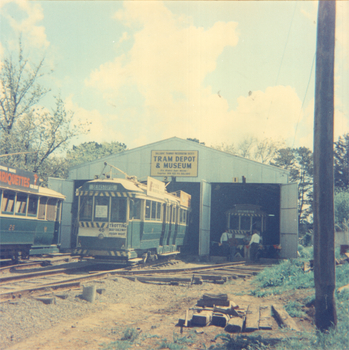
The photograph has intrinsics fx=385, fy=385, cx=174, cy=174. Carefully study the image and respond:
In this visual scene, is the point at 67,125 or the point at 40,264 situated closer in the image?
the point at 40,264

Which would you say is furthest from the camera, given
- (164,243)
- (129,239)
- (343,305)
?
(164,243)

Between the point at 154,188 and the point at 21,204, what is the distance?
17.1ft

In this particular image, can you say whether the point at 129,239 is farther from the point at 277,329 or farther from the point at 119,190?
the point at 277,329

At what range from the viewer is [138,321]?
A: 294 inches

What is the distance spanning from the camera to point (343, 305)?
23.9 feet

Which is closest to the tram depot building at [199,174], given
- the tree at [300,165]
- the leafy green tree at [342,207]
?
the leafy green tree at [342,207]

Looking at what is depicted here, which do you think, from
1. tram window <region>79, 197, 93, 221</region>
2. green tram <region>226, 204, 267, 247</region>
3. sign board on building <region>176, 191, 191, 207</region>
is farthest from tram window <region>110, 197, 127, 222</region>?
green tram <region>226, 204, 267, 247</region>

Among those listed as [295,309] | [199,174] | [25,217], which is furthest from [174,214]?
[295,309]

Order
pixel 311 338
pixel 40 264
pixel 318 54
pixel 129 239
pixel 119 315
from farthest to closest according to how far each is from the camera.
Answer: pixel 40 264
pixel 129 239
pixel 119 315
pixel 318 54
pixel 311 338

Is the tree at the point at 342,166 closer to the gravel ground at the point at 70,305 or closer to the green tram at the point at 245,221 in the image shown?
the green tram at the point at 245,221

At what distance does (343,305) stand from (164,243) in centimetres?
1165

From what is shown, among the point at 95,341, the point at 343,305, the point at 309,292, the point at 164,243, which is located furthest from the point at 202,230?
the point at 95,341

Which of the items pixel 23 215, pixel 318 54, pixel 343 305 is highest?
pixel 318 54

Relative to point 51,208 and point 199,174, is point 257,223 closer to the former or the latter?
point 199,174
